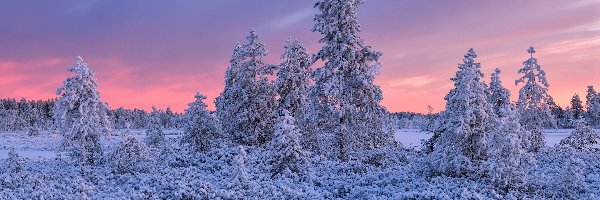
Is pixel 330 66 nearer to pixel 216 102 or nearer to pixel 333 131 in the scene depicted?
pixel 333 131

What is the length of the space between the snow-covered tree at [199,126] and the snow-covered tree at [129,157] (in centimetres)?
607

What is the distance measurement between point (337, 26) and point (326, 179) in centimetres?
1002

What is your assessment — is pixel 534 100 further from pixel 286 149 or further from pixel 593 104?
pixel 593 104

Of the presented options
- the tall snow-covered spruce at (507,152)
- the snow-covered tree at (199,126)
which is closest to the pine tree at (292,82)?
the snow-covered tree at (199,126)

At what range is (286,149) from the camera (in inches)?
1008

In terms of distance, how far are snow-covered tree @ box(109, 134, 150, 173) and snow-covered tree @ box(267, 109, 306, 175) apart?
7.71m

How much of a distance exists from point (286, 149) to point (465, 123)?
920 cm

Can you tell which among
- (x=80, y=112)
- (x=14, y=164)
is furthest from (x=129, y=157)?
(x=14, y=164)

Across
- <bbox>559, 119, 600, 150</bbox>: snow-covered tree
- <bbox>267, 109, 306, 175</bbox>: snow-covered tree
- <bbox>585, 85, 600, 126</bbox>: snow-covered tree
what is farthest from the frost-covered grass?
<bbox>585, 85, 600, 126</bbox>: snow-covered tree

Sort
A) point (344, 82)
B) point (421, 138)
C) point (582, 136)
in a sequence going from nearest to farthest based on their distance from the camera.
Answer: point (344, 82), point (582, 136), point (421, 138)

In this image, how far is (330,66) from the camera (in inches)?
1196

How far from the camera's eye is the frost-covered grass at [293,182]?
2117 cm

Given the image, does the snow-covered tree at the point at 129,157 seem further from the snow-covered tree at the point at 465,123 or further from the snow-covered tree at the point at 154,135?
the snow-covered tree at the point at 465,123

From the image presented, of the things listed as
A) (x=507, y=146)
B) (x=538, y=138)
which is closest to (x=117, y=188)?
(x=507, y=146)
